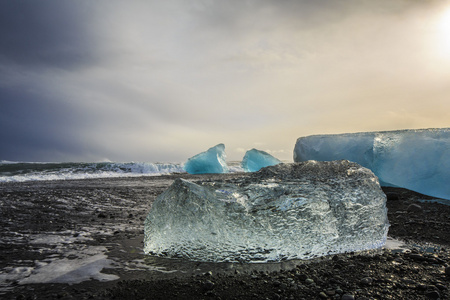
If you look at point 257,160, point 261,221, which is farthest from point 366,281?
point 257,160

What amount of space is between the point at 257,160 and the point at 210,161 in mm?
3031

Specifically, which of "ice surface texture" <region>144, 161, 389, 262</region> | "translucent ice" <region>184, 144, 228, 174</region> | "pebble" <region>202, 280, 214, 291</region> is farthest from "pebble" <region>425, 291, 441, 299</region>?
"translucent ice" <region>184, 144, 228, 174</region>

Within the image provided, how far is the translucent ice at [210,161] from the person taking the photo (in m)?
16.8

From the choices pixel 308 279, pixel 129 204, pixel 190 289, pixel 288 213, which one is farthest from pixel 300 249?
pixel 129 204

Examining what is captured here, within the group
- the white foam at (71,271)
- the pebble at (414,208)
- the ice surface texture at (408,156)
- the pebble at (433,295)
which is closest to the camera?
the pebble at (433,295)

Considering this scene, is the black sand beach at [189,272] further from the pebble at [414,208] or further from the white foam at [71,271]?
the pebble at [414,208]

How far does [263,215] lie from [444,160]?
5.72m

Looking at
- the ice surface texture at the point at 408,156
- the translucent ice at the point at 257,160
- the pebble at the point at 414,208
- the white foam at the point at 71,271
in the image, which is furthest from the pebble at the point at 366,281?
the translucent ice at the point at 257,160

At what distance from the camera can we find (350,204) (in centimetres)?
265

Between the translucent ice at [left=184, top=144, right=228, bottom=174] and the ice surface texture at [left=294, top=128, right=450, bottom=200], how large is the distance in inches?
375

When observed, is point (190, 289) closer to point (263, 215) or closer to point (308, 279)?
point (308, 279)

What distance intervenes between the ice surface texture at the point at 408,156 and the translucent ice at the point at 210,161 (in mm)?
9532

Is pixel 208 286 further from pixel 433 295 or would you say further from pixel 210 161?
pixel 210 161

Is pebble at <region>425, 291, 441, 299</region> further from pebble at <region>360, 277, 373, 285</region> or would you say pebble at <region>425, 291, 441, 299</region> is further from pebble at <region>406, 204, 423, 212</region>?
pebble at <region>406, 204, 423, 212</region>
